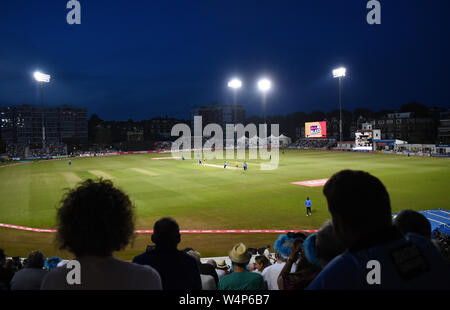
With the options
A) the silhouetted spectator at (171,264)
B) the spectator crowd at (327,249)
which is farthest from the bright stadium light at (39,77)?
the spectator crowd at (327,249)

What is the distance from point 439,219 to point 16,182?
131ft

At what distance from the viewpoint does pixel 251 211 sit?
2031 cm

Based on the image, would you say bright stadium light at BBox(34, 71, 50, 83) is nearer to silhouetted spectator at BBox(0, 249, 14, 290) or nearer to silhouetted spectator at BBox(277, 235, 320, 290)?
silhouetted spectator at BBox(0, 249, 14, 290)

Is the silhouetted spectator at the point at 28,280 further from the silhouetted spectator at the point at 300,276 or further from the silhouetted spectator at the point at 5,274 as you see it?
the silhouetted spectator at the point at 300,276

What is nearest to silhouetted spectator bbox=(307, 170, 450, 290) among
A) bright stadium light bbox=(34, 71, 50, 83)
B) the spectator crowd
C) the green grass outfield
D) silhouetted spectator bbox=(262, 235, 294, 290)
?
the spectator crowd

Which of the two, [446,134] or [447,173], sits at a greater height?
[446,134]

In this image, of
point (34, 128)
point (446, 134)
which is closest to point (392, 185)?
point (446, 134)

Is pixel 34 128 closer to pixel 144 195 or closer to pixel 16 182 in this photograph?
pixel 16 182

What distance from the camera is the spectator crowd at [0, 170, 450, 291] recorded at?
1.92 metres

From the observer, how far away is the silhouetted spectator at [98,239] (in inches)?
94.3

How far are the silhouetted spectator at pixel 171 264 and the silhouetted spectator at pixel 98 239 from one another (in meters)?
0.98

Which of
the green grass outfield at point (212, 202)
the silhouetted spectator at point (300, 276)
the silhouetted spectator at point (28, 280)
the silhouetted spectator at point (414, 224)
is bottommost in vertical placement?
the green grass outfield at point (212, 202)
